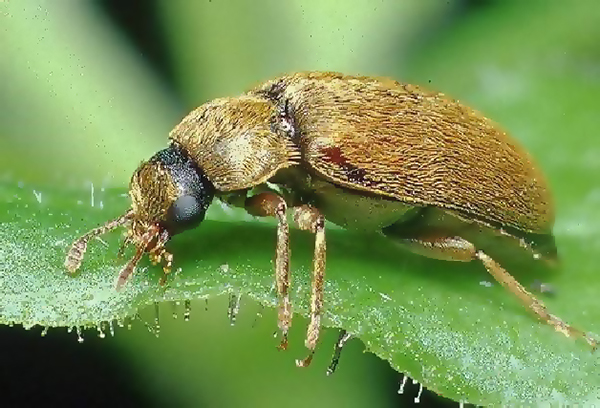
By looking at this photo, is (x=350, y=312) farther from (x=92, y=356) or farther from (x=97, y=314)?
(x=92, y=356)

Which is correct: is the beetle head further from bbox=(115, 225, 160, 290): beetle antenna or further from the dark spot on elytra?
the dark spot on elytra

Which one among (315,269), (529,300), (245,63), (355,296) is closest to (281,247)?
(315,269)

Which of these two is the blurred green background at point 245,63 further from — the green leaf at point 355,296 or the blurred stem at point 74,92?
the green leaf at point 355,296

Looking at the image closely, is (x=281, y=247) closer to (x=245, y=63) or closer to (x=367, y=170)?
(x=367, y=170)

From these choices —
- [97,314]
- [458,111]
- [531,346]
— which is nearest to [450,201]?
[458,111]

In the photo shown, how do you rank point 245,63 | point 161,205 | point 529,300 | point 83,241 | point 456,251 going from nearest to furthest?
point 83,241 → point 161,205 → point 529,300 → point 456,251 → point 245,63

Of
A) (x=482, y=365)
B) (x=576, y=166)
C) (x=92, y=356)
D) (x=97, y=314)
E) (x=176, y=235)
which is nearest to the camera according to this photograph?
(x=97, y=314)

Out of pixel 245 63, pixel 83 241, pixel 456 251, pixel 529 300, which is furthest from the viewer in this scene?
pixel 245 63

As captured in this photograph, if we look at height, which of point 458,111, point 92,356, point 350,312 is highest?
point 458,111
